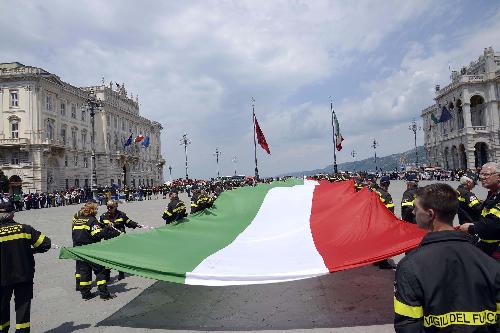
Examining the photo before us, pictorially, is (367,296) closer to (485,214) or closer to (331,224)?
(331,224)

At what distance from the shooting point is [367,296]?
6.34m

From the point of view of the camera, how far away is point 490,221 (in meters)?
3.61

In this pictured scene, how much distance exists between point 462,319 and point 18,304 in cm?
519

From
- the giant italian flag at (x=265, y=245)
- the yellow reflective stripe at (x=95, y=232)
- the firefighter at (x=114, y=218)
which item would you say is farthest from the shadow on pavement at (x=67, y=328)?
the firefighter at (x=114, y=218)

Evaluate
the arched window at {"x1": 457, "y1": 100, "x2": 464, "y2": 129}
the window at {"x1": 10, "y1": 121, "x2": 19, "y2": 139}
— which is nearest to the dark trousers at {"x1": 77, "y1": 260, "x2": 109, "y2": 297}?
the window at {"x1": 10, "y1": 121, "x2": 19, "y2": 139}

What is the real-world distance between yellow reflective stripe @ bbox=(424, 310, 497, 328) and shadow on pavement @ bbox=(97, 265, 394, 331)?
343 cm

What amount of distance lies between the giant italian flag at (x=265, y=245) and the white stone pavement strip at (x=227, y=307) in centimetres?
97

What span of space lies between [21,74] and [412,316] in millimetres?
52985

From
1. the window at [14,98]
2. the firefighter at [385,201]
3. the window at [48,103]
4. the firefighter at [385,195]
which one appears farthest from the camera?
the window at [48,103]

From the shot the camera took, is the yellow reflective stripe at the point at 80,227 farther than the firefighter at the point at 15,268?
Yes

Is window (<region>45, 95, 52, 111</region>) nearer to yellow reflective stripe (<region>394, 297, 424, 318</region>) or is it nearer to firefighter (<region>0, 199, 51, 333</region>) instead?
firefighter (<region>0, 199, 51, 333</region>)

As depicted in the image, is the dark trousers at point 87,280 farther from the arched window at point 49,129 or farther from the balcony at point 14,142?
the arched window at point 49,129

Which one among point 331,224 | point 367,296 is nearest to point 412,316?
point 331,224

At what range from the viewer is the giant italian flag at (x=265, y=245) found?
4.76 metres
